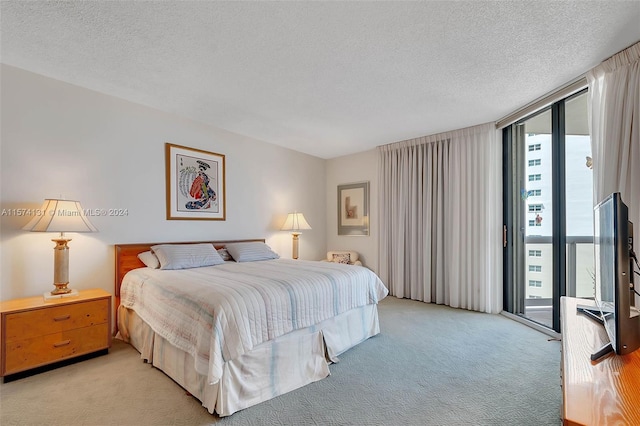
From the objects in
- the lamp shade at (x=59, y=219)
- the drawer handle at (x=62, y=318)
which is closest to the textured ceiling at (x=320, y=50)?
the lamp shade at (x=59, y=219)

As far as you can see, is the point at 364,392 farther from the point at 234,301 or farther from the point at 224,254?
the point at 224,254

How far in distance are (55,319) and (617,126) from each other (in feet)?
15.0

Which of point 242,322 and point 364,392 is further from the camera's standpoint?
point 364,392

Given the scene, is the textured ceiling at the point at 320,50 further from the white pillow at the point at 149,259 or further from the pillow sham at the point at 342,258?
the pillow sham at the point at 342,258

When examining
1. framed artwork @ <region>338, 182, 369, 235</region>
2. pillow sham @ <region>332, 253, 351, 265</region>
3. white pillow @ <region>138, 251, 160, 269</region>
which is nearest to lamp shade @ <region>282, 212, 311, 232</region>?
pillow sham @ <region>332, 253, 351, 265</region>

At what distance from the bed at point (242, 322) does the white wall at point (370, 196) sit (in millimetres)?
2030

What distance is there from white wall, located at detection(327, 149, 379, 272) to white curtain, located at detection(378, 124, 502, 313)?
0.21 meters

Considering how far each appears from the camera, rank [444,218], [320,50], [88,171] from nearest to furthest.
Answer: [320,50], [88,171], [444,218]

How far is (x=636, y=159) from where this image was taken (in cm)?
213

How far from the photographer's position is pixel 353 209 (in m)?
5.36

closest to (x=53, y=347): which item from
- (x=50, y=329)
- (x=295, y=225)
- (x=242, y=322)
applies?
(x=50, y=329)

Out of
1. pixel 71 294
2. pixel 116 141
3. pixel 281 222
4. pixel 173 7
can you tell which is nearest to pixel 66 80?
pixel 116 141

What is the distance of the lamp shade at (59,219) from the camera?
7.94 feet

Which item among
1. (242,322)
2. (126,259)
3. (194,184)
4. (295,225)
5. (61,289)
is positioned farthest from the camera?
(295,225)
